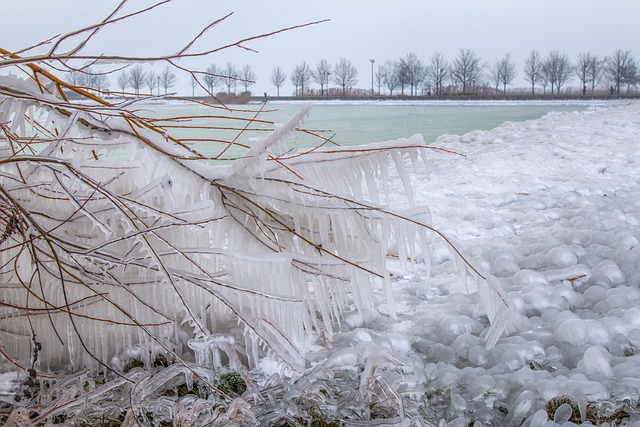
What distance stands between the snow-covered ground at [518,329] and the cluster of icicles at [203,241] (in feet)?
0.62

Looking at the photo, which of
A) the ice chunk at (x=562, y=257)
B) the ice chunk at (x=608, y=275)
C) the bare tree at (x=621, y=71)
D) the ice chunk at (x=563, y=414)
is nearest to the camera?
the ice chunk at (x=563, y=414)

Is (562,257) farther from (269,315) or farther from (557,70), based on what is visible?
→ (557,70)

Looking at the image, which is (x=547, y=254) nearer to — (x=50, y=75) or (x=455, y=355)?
(x=455, y=355)

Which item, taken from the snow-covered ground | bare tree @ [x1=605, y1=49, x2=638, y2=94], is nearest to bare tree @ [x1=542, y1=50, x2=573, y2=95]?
bare tree @ [x1=605, y1=49, x2=638, y2=94]

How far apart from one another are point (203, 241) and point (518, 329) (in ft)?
A: 2.97

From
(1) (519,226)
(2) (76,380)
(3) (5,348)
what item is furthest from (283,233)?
(1) (519,226)

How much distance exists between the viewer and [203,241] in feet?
4.99

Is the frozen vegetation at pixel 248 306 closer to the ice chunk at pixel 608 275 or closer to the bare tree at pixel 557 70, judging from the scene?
the ice chunk at pixel 608 275

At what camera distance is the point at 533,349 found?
1469 millimetres

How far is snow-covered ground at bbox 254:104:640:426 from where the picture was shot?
125 centimetres

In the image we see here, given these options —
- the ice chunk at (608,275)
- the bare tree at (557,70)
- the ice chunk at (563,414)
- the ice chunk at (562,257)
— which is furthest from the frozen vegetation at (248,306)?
the bare tree at (557,70)

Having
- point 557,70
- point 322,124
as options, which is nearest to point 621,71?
point 557,70

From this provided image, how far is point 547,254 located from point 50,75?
181 centimetres

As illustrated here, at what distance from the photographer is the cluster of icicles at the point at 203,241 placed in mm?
1312
